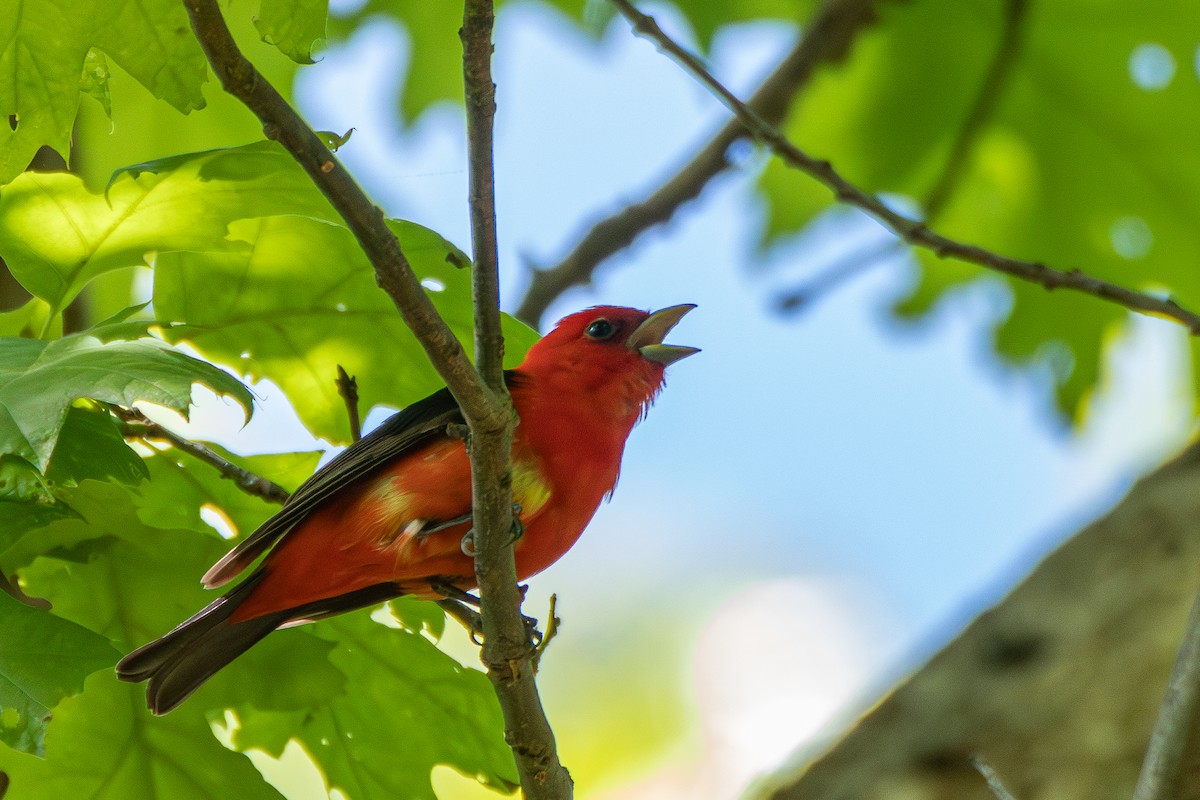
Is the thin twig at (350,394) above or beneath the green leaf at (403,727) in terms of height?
above

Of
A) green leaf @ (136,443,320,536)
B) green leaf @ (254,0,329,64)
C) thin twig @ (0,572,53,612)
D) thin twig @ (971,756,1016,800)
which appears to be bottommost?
thin twig @ (971,756,1016,800)

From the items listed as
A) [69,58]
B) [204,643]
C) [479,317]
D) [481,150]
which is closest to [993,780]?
[479,317]

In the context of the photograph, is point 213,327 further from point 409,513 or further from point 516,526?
point 516,526

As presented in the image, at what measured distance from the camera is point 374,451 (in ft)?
11.9

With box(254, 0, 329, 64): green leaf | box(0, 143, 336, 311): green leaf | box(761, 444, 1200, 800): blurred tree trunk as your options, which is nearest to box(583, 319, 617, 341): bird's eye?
box(0, 143, 336, 311): green leaf

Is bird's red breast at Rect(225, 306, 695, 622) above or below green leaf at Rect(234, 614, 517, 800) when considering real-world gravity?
above

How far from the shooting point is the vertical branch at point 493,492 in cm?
222

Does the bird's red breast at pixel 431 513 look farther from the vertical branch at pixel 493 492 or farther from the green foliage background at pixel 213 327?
the vertical branch at pixel 493 492

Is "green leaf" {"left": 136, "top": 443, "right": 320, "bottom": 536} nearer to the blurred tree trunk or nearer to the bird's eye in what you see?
the bird's eye

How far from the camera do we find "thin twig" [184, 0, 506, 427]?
1.93 m

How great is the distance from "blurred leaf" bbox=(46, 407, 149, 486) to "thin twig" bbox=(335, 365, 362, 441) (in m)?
0.70

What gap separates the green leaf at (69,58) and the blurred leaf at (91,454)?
0.50m

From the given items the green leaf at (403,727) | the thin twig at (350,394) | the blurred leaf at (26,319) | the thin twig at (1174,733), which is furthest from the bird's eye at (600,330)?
the thin twig at (1174,733)

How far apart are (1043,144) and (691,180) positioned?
55.3 inches
